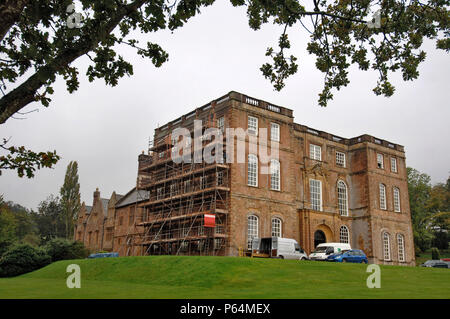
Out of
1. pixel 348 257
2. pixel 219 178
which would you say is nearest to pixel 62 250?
pixel 219 178

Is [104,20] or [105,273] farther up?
[104,20]

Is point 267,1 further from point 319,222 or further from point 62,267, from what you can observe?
point 319,222

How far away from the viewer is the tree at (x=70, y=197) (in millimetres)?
60228

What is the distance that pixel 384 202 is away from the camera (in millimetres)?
43281

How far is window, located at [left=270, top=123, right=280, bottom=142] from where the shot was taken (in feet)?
119

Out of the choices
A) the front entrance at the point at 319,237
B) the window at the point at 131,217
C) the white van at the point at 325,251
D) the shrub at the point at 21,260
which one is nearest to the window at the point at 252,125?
the white van at the point at 325,251

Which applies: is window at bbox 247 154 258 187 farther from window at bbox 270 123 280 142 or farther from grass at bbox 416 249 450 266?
grass at bbox 416 249 450 266

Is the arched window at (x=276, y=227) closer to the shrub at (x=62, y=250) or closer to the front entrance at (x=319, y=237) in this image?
the front entrance at (x=319, y=237)

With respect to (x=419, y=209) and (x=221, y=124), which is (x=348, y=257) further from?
(x=419, y=209)

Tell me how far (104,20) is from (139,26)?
1252mm

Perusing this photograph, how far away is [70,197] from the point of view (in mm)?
61125

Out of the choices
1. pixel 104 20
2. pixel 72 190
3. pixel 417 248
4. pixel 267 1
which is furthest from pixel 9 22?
pixel 417 248

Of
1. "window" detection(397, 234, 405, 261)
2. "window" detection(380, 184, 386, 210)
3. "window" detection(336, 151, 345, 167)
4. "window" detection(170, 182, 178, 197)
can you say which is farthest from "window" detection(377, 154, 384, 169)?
"window" detection(170, 182, 178, 197)

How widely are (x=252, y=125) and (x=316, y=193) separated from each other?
10515 millimetres
